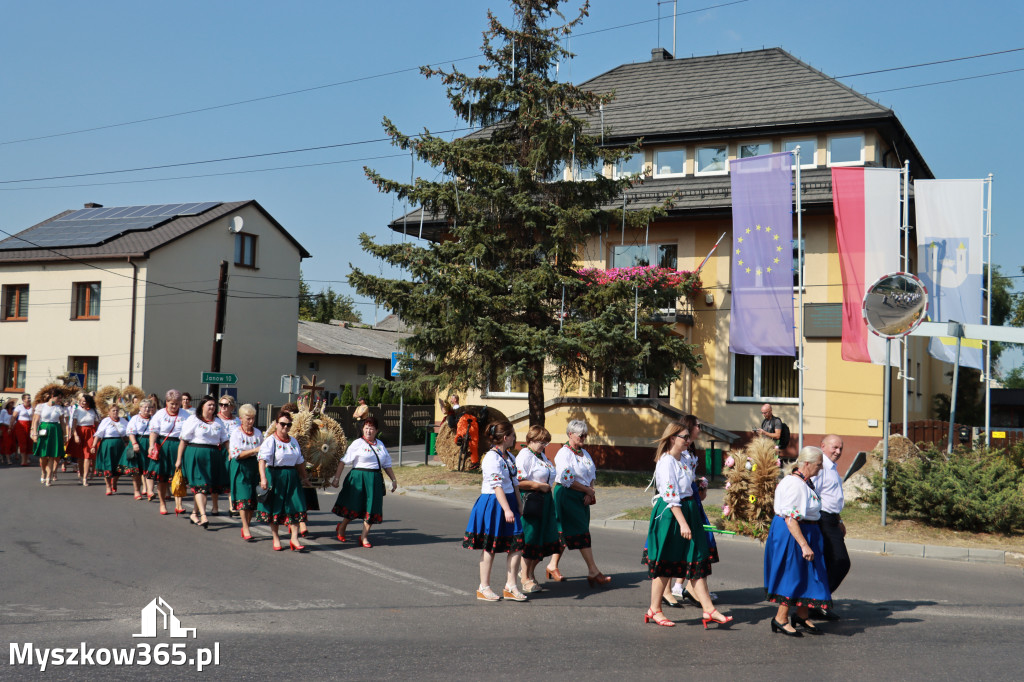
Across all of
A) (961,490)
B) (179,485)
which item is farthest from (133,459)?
(961,490)

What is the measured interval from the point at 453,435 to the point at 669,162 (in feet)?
32.2

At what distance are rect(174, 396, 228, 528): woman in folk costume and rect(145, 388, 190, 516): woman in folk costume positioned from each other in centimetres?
98

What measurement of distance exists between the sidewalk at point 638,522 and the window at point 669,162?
969 centimetres

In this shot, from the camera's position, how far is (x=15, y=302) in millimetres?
37562

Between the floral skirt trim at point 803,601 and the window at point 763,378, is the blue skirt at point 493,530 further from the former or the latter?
the window at point 763,378

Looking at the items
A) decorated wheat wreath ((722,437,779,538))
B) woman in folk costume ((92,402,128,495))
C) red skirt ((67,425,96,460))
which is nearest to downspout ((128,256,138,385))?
red skirt ((67,425,96,460))

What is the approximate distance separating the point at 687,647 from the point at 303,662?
2.86 meters

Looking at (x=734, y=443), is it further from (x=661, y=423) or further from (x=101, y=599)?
(x=101, y=599)

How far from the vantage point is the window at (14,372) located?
36.9 m

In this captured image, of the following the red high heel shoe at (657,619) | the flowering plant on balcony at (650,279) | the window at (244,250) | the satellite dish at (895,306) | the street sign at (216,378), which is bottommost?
the red high heel shoe at (657,619)

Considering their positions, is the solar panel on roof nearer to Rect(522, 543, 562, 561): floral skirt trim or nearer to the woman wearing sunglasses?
the woman wearing sunglasses

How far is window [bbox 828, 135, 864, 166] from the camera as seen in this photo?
2322 centimetres

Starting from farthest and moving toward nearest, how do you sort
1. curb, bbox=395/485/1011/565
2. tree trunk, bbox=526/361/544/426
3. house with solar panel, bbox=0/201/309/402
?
house with solar panel, bbox=0/201/309/402 → tree trunk, bbox=526/361/544/426 → curb, bbox=395/485/1011/565

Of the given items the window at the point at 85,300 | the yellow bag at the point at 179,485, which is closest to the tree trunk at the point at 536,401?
the yellow bag at the point at 179,485
